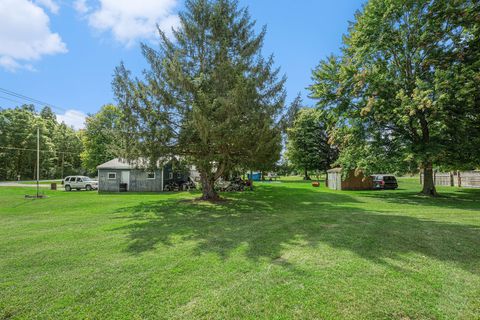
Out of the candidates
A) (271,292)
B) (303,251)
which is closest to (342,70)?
(303,251)

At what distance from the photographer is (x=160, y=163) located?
12.8 m

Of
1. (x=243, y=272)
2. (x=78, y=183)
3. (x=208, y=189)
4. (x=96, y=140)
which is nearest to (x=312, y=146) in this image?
(x=208, y=189)

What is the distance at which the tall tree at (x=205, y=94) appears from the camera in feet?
35.0

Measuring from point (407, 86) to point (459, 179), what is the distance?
16242 millimetres

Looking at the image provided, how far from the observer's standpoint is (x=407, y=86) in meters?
14.5

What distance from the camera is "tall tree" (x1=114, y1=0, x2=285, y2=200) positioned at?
10664 mm

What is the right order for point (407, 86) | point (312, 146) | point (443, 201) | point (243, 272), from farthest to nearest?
point (312, 146), point (407, 86), point (443, 201), point (243, 272)

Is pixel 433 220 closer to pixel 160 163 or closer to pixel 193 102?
pixel 193 102

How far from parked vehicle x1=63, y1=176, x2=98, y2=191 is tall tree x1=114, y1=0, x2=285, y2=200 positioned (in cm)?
1575

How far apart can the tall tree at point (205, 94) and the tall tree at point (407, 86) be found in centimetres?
650

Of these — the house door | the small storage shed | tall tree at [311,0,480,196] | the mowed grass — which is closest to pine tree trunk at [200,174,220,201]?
the mowed grass

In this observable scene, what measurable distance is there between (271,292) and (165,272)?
1.78m

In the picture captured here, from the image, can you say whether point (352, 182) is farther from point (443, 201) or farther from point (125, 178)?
point (125, 178)

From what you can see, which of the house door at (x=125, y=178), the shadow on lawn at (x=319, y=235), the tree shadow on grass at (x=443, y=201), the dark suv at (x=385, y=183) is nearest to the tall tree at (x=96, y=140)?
the house door at (x=125, y=178)
